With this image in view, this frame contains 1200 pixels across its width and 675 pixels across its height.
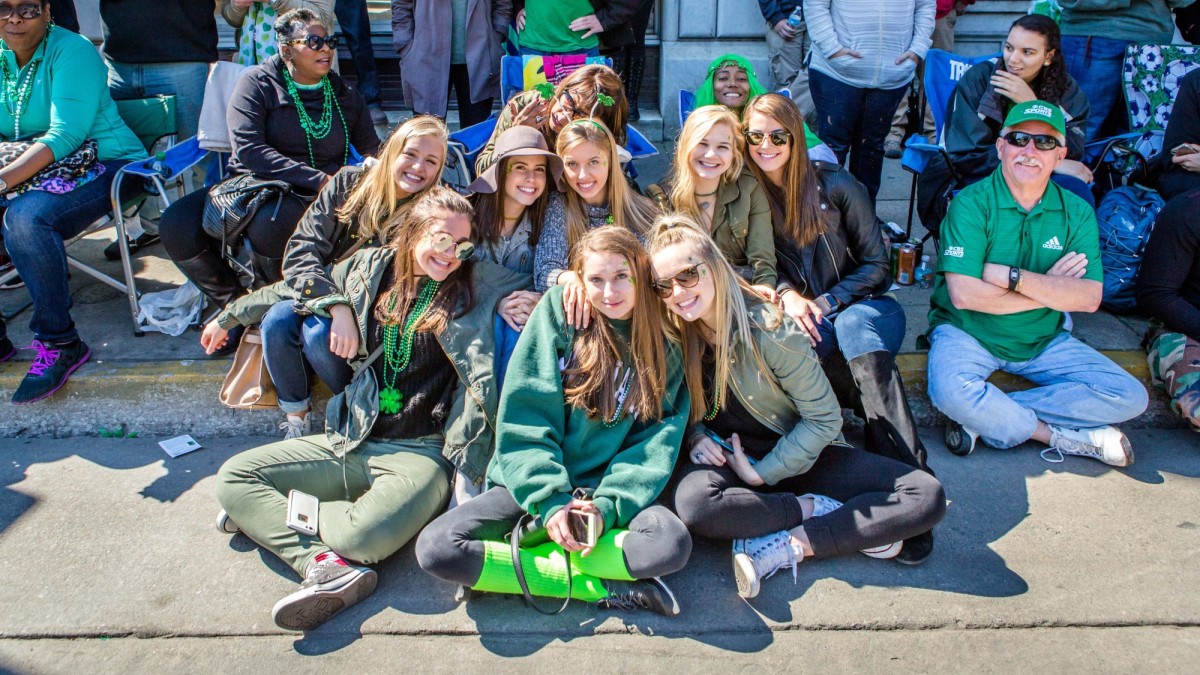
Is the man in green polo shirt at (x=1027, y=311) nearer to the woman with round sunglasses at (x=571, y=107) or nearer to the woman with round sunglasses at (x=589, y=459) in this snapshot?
the woman with round sunglasses at (x=589, y=459)

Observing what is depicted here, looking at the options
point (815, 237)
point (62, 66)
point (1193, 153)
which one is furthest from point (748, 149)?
point (62, 66)

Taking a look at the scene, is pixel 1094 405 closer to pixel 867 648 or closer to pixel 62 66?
pixel 867 648

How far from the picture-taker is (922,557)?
3053mm

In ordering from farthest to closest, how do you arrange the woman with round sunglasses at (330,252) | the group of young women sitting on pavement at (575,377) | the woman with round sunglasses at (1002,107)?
the woman with round sunglasses at (1002,107)
the woman with round sunglasses at (330,252)
the group of young women sitting on pavement at (575,377)

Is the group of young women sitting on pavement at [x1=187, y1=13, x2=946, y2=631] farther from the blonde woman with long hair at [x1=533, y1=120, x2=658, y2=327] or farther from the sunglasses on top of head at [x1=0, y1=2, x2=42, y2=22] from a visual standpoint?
the sunglasses on top of head at [x1=0, y1=2, x2=42, y2=22]

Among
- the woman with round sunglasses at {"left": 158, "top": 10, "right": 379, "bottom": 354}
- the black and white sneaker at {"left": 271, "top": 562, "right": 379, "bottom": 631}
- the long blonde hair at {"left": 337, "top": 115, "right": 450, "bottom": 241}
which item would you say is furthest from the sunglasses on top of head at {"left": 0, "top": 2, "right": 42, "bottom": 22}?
the black and white sneaker at {"left": 271, "top": 562, "right": 379, "bottom": 631}

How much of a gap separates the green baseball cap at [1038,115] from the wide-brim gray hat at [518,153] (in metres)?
1.92

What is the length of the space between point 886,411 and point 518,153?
68.5 inches

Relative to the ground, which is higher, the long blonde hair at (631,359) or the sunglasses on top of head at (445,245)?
the sunglasses on top of head at (445,245)

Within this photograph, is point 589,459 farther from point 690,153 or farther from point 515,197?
point 690,153

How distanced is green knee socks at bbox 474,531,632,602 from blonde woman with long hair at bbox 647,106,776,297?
1.39 metres

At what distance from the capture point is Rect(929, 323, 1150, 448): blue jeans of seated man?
364 cm

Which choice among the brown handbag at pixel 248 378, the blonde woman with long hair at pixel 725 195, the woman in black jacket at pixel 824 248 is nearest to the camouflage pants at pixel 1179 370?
the woman in black jacket at pixel 824 248

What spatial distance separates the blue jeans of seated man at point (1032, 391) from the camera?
3643 mm
